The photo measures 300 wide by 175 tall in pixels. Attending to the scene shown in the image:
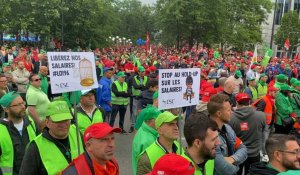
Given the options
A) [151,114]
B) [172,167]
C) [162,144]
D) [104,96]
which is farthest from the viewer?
[104,96]

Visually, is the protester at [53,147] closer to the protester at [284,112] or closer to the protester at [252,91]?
the protester at [284,112]

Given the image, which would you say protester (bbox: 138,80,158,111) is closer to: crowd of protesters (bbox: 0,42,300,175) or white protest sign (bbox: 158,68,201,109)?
crowd of protesters (bbox: 0,42,300,175)

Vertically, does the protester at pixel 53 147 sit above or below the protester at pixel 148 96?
above

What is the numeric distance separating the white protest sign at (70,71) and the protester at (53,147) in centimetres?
40

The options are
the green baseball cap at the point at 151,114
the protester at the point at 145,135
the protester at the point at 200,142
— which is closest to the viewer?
the protester at the point at 200,142

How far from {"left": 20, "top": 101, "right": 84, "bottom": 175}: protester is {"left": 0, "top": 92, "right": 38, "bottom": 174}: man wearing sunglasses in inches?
33.1

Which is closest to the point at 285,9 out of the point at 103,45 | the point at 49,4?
the point at 103,45

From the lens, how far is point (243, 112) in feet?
19.4

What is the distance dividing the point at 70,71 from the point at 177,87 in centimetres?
130

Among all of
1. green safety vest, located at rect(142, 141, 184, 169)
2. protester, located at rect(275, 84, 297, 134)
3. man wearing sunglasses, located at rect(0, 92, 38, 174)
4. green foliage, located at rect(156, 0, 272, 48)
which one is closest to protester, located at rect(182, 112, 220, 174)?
green safety vest, located at rect(142, 141, 184, 169)

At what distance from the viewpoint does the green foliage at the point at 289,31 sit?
4906 centimetres

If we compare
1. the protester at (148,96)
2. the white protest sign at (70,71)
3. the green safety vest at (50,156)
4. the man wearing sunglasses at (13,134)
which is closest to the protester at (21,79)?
the protester at (148,96)

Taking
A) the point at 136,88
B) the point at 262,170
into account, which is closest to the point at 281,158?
the point at 262,170

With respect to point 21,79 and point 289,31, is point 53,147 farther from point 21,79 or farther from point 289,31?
point 289,31
